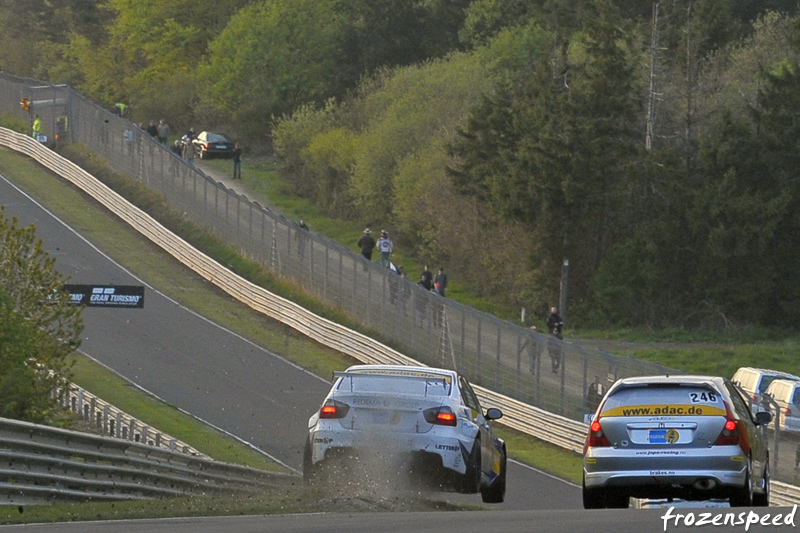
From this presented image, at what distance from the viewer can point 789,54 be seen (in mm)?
64812

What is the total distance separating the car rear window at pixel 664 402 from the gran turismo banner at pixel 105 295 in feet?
71.2

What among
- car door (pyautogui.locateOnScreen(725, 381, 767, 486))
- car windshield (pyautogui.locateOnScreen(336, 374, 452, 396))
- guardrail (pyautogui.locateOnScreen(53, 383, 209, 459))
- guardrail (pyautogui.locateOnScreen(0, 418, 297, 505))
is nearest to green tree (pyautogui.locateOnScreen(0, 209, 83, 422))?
guardrail (pyautogui.locateOnScreen(53, 383, 209, 459))

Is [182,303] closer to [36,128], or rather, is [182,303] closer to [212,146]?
[36,128]

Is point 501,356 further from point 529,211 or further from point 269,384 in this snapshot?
point 529,211

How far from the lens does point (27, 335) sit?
21.4 metres

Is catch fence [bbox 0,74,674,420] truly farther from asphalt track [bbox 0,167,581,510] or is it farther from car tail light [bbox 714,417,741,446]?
car tail light [bbox 714,417,741,446]

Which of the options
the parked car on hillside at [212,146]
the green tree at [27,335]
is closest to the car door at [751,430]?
the green tree at [27,335]

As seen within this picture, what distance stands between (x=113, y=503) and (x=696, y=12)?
161ft

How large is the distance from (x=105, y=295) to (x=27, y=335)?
12.8 m

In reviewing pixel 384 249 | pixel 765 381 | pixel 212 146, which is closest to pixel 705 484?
pixel 765 381

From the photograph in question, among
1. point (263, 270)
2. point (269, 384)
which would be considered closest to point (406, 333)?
point (269, 384)

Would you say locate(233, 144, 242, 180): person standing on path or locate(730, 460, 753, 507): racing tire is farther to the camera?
locate(233, 144, 242, 180): person standing on path

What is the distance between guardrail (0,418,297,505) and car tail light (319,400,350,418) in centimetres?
177

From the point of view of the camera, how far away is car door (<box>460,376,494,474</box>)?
15180 millimetres
